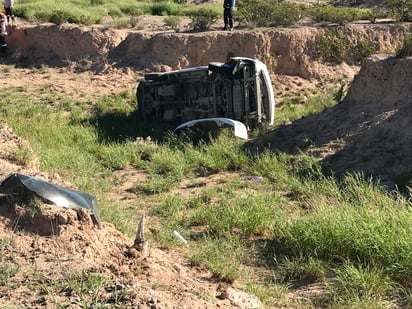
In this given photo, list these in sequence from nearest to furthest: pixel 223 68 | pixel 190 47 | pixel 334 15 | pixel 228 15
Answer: pixel 223 68, pixel 190 47, pixel 228 15, pixel 334 15

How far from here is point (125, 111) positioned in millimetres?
15922

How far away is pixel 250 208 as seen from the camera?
25.0 feet

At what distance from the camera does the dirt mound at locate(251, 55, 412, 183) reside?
10320mm

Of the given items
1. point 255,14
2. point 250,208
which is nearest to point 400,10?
point 255,14

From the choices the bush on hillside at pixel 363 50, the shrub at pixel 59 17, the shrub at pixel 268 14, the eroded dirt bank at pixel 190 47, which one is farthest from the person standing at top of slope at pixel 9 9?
the bush on hillside at pixel 363 50

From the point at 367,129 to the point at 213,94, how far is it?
380 centimetres

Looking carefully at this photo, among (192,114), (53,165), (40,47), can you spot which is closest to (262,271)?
(53,165)

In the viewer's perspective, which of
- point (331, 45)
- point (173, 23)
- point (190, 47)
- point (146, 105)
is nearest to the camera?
point (146, 105)

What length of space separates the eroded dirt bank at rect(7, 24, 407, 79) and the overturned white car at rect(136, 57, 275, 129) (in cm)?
390

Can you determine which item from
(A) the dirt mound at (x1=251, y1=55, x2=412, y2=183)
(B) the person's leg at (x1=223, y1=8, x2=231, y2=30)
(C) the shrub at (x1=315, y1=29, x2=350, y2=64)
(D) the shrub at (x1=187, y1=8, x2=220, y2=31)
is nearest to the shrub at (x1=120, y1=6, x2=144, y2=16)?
(D) the shrub at (x1=187, y1=8, x2=220, y2=31)

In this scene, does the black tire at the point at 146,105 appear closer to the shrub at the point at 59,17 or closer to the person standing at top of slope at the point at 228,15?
the person standing at top of slope at the point at 228,15

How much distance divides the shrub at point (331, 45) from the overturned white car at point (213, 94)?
6.44 meters

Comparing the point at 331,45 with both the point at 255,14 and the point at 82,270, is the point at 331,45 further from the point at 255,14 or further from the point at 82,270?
the point at 82,270

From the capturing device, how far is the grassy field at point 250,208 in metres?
5.34
